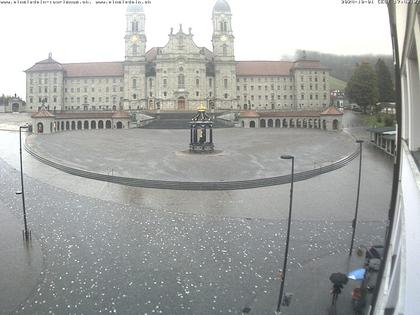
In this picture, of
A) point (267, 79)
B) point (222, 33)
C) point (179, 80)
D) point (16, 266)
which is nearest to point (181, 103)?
point (179, 80)

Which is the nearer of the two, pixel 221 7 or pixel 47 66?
pixel 221 7

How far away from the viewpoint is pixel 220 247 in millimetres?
16297

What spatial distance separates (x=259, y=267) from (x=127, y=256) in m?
5.37

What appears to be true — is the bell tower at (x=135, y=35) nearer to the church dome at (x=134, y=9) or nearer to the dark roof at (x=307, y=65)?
the church dome at (x=134, y=9)

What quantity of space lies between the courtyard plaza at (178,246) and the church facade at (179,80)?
68.3 m

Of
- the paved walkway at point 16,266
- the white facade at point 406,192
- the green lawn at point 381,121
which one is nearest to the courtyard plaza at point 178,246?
the paved walkway at point 16,266

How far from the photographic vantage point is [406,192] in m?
6.27

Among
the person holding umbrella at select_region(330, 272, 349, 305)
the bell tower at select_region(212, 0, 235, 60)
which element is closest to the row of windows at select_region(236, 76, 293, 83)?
the bell tower at select_region(212, 0, 235, 60)

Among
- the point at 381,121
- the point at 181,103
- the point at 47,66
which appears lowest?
the point at 381,121

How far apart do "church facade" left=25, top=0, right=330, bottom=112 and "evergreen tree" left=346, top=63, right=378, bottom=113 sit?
27606 mm

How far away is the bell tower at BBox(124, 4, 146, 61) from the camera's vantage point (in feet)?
313

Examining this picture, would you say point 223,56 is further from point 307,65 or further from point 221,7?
point 307,65

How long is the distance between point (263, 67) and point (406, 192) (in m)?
102

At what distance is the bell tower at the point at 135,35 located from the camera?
95.2 metres
